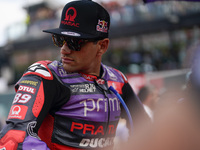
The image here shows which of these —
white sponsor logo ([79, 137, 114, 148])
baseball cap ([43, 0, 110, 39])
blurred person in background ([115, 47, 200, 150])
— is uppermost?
baseball cap ([43, 0, 110, 39])

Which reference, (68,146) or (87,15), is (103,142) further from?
(87,15)

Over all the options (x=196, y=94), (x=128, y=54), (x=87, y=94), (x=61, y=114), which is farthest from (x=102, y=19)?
(x=128, y=54)

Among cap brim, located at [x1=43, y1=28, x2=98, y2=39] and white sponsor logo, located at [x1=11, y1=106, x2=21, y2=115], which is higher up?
cap brim, located at [x1=43, y1=28, x2=98, y2=39]

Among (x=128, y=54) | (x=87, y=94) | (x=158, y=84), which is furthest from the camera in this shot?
(x=128, y=54)

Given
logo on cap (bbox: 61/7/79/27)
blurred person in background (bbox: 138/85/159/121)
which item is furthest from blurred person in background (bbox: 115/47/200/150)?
blurred person in background (bbox: 138/85/159/121)

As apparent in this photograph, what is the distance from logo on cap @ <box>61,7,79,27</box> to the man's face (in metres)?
0.15

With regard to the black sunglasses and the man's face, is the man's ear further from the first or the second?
the black sunglasses

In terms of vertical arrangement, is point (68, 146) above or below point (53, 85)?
Answer: below

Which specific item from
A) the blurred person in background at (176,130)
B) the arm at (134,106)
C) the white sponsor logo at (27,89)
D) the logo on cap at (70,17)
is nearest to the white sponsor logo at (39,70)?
the white sponsor logo at (27,89)

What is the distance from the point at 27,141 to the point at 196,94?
95 centimetres

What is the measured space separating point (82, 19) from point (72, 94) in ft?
1.77

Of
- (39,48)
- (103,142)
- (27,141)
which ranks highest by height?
(27,141)

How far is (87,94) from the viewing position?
200 centimetres

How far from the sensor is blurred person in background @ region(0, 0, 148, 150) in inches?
66.5
